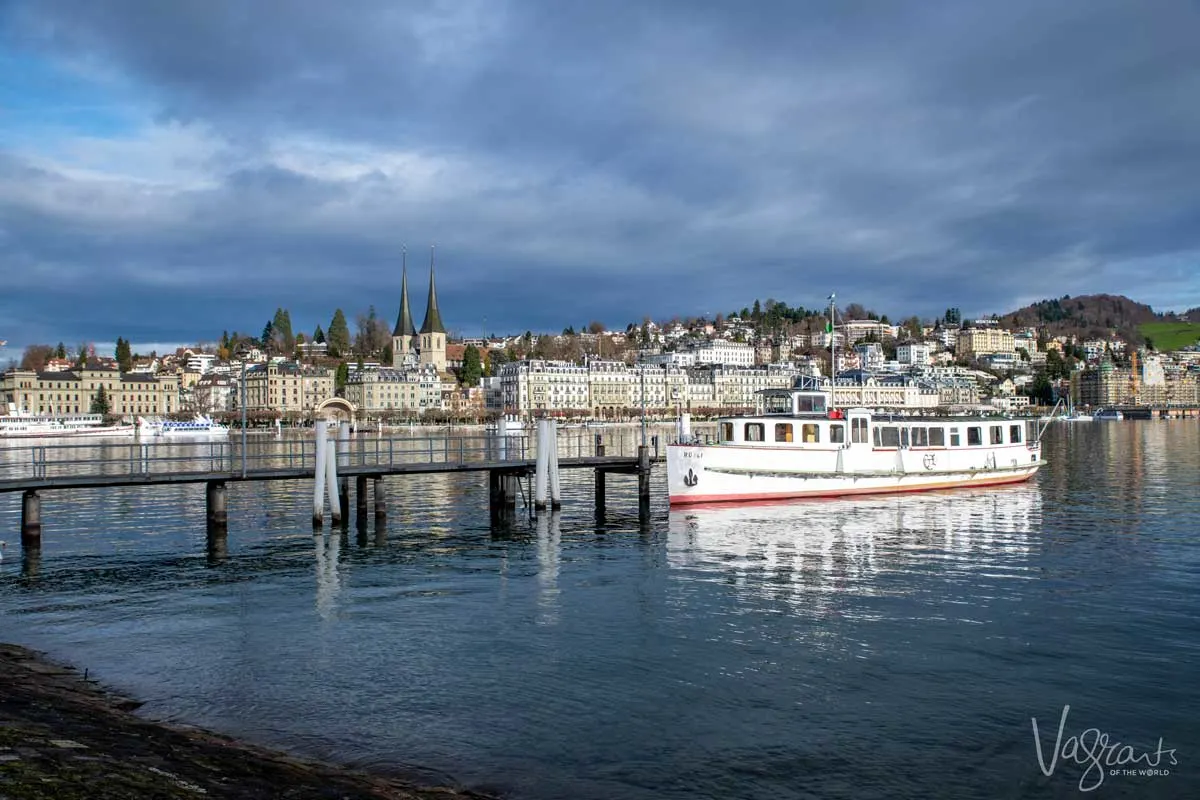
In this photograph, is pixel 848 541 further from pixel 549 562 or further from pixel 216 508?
pixel 216 508

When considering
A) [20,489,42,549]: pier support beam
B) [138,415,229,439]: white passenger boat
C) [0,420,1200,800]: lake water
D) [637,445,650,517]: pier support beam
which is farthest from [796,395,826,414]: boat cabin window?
[138,415,229,439]: white passenger boat

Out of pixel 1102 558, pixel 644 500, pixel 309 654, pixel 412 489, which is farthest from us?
pixel 412 489

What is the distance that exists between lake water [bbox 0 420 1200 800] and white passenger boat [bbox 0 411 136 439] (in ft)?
408

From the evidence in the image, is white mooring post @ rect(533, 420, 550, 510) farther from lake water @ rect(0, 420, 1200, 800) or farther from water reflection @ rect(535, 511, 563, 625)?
lake water @ rect(0, 420, 1200, 800)

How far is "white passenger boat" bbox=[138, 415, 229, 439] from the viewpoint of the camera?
486 ft

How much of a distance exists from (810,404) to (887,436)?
14.3ft

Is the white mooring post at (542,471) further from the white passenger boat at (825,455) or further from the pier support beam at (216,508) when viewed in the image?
the pier support beam at (216,508)

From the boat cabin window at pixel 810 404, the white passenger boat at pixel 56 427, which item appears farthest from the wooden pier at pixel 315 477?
the white passenger boat at pixel 56 427

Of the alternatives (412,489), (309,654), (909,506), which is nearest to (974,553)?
(909,506)

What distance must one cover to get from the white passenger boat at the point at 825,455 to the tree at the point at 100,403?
582 feet

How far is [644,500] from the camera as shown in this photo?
128 feet

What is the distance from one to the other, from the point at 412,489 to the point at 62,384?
173 metres

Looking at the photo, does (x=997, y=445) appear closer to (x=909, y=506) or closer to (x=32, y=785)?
(x=909, y=506)

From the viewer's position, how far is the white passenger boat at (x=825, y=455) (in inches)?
1594
